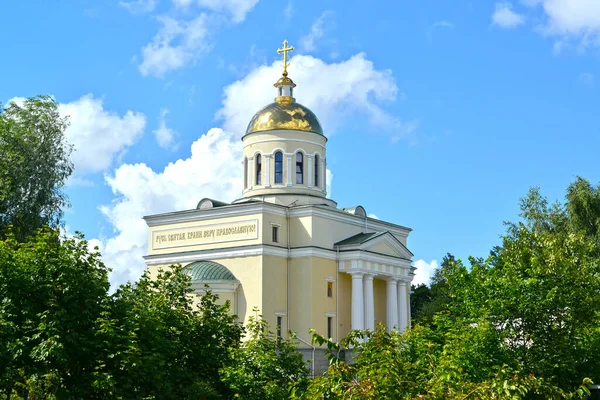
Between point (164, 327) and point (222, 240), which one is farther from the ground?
point (222, 240)

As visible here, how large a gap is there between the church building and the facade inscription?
2.0 inches

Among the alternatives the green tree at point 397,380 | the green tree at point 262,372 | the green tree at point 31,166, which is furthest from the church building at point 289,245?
the green tree at point 397,380

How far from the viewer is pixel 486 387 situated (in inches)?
521

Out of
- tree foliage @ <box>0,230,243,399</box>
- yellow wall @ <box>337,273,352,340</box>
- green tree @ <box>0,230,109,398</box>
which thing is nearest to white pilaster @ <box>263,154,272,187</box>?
yellow wall @ <box>337,273,352,340</box>

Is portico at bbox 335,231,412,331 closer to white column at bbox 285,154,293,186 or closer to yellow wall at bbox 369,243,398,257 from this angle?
yellow wall at bbox 369,243,398,257

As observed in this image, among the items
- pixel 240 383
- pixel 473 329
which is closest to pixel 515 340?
pixel 473 329

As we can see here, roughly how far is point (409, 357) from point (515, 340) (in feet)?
14.7

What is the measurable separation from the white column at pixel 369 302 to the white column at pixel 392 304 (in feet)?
5.92

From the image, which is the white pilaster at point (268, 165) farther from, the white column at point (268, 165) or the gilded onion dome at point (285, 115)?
the gilded onion dome at point (285, 115)

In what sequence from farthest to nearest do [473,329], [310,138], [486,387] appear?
[310,138]
[473,329]
[486,387]

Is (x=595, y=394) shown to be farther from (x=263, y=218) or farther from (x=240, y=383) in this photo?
(x=263, y=218)

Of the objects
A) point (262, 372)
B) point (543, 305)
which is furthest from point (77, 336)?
point (543, 305)

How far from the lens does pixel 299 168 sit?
4666 cm

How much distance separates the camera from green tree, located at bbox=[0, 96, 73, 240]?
123 feet
